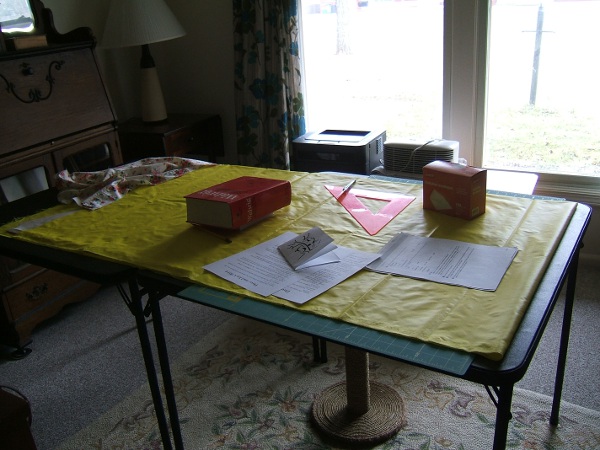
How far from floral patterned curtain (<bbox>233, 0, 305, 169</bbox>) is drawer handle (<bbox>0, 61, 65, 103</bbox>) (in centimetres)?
94

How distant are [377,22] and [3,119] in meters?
1.78

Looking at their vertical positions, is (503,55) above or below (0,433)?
above

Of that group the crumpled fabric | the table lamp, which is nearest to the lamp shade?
the table lamp

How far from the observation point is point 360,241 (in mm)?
1417

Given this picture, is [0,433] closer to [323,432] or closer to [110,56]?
[323,432]

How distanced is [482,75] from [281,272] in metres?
1.84

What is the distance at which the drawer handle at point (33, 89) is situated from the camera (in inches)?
91.0

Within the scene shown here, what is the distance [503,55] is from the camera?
2648mm

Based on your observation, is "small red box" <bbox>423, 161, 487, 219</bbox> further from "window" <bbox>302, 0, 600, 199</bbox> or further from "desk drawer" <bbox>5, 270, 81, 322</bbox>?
"desk drawer" <bbox>5, 270, 81, 322</bbox>

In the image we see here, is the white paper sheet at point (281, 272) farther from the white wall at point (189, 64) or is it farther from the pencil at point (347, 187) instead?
the white wall at point (189, 64)

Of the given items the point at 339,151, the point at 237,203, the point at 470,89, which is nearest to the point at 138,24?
the point at 339,151

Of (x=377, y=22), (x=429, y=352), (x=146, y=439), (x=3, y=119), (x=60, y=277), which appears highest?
(x=377, y=22)

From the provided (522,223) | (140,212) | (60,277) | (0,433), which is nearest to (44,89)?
(60,277)

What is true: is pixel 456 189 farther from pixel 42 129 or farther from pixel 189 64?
pixel 189 64
